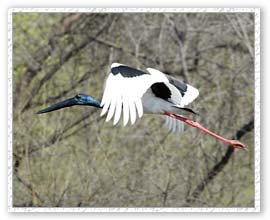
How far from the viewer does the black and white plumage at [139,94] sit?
4969 mm

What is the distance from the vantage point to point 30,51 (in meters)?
7.31

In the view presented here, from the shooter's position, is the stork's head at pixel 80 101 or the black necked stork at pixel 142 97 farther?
the stork's head at pixel 80 101

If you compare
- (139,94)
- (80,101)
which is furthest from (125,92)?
(80,101)

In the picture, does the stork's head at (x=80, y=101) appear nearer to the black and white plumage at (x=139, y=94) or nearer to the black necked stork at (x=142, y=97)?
the black necked stork at (x=142, y=97)

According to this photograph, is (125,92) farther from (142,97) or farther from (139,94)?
(142,97)

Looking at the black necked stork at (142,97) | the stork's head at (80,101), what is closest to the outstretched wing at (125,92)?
the black necked stork at (142,97)

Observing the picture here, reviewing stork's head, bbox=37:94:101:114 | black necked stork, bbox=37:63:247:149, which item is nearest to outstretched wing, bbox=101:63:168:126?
black necked stork, bbox=37:63:247:149

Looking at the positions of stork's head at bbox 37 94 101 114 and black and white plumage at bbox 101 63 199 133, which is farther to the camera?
stork's head at bbox 37 94 101 114

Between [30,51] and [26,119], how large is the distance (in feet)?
2.05

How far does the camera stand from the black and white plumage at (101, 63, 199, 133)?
196 inches

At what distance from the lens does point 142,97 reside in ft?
18.3

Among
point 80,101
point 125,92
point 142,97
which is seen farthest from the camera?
point 80,101

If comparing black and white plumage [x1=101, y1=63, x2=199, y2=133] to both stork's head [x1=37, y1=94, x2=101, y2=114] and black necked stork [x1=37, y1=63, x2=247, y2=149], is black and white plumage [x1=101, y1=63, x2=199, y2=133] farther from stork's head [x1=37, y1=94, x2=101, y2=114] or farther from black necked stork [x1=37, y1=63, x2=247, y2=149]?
stork's head [x1=37, y1=94, x2=101, y2=114]

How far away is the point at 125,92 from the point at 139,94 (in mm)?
76
